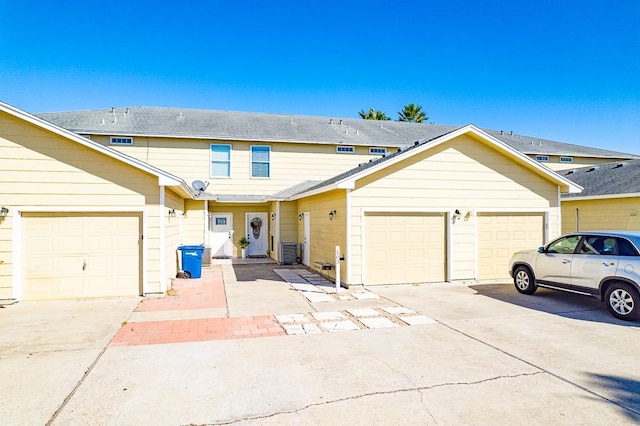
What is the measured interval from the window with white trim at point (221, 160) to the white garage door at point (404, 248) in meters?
9.23

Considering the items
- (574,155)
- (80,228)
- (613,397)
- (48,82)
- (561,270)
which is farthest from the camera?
(574,155)

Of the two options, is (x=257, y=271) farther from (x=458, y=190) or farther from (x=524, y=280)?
(x=524, y=280)

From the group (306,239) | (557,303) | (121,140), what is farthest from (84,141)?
(557,303)

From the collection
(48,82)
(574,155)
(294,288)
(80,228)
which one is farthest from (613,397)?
(574,155)

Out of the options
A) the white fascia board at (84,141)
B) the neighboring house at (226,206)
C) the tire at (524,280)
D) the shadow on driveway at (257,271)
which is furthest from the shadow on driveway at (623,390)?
the white fascia board at (84,141)

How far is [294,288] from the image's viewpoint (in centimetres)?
977

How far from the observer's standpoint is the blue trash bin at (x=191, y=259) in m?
11.7

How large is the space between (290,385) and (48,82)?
1588cm

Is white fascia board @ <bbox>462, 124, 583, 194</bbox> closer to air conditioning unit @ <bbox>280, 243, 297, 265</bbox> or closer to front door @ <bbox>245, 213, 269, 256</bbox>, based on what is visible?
air conditioning unit @ <bbox>280, 243, 297, 265</bbox>

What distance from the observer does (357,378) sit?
4223mm

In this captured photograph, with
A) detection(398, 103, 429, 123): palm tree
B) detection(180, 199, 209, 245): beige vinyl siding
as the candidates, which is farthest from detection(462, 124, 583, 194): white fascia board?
detection(398, 103, 429, 123): palm tree

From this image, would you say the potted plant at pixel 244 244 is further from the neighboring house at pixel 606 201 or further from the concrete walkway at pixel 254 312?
the neighboring house at pixel 606 201

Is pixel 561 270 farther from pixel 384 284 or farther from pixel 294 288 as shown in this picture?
pixel 294 288

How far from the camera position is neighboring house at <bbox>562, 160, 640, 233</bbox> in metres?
12.5
